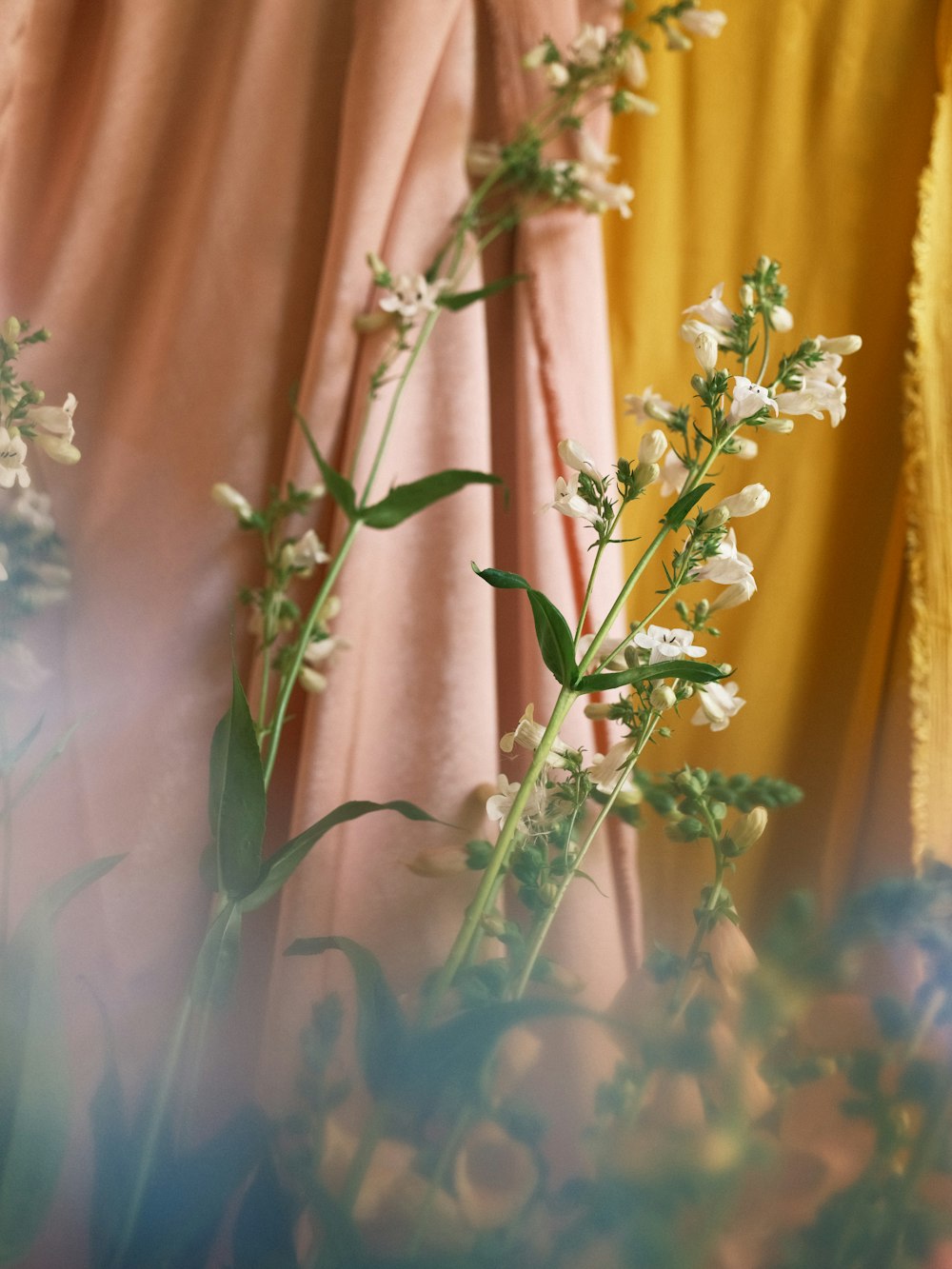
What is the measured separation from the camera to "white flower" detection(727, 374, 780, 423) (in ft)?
1.14

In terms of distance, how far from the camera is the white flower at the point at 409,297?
23.2 inches

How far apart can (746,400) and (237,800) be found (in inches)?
9.1

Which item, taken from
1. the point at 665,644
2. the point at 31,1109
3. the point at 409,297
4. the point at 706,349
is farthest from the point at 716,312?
the point at 31,1109

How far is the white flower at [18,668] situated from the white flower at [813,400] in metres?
0.41

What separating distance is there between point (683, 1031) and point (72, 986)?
1.45ft

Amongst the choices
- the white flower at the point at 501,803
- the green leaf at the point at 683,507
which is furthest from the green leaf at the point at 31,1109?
the green leaf at the point at 683,507

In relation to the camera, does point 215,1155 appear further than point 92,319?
No

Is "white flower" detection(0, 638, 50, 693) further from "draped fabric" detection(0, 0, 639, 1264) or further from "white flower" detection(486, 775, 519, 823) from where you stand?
"white flower" detection(486, 775, 519, 823)

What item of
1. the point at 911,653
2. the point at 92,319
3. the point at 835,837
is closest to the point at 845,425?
the point at 911,653

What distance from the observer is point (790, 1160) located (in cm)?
22

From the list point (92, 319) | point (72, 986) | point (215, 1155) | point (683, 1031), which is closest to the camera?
point (683, 1031)

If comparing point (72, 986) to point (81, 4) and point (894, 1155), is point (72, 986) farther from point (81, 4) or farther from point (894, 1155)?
point (81, 4)

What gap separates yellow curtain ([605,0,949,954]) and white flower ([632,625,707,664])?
0.93 ft

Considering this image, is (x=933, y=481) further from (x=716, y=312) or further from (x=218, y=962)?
(x=218, y=962)
